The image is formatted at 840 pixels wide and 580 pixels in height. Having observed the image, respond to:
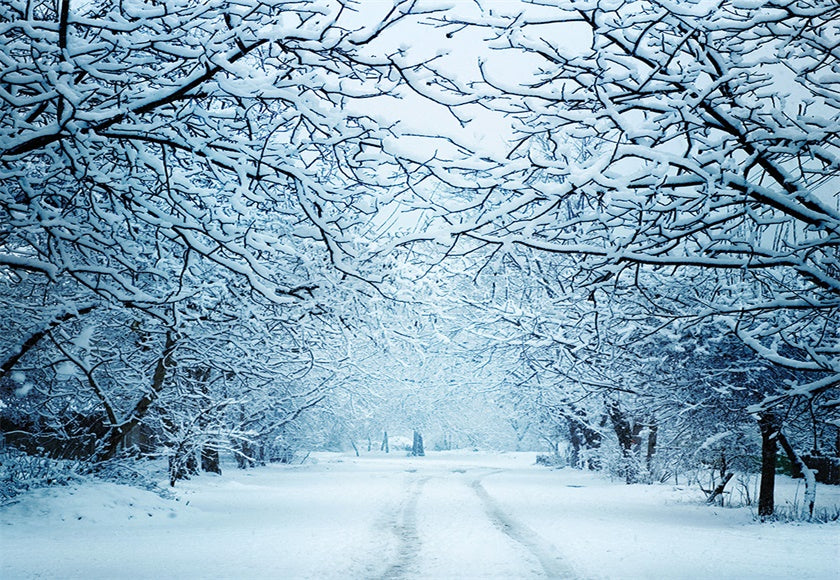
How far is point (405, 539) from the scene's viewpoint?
10.2 meters

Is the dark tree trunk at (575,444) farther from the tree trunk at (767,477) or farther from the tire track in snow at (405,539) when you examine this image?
the tree trunk at (767,477)

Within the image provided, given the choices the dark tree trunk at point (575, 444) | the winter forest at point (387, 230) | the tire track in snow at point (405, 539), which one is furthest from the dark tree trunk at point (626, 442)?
the tire track in snow at point (405, 539)

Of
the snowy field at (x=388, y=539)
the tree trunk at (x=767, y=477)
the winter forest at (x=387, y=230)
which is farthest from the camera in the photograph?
the tree trunk at (x=767, y=477)

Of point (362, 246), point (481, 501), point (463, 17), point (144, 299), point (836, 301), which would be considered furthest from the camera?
point (481, 501)

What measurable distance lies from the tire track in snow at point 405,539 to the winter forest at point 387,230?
0.10 metres

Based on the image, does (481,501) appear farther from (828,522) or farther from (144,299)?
(144,299)

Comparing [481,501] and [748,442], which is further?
[481,501]

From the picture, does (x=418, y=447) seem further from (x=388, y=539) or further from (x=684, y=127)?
(x=684, y=127)

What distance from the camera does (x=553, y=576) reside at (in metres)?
7.45

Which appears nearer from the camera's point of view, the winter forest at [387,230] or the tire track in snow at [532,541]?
the winter forest at [387,230]

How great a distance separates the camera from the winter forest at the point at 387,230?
5016 mm

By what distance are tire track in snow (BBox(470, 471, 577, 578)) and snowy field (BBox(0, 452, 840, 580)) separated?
23 mm

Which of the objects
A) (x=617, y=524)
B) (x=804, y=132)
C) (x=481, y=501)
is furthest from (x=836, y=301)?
(x=481, y=501)

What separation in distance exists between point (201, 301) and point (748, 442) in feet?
41.3
